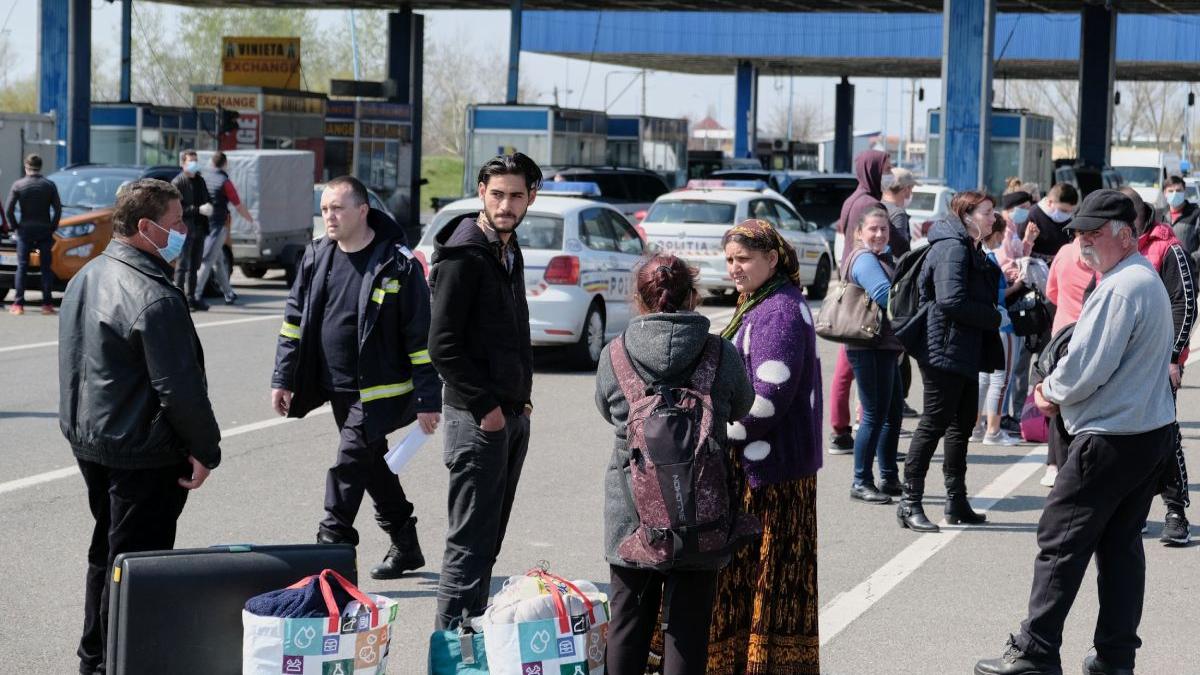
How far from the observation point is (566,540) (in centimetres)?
793

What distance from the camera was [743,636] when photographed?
17.9 feet

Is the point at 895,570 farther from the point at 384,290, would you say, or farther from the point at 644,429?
the point at 644,429

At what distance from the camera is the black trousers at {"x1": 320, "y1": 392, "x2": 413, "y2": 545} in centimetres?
674

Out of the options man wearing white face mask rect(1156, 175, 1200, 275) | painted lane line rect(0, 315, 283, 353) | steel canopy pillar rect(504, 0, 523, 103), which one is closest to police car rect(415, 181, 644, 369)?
A: painted lane line rect(0, 315, 283, 353)

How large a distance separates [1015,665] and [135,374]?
3366 mm

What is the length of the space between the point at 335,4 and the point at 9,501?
116ft

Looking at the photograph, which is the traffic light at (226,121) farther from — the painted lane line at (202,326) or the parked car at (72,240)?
the painted lane line at (202,326)

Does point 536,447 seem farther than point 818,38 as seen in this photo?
No

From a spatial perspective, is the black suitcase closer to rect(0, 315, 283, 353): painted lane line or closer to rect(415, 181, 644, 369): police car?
rect(415, 181, 644, 369): police car

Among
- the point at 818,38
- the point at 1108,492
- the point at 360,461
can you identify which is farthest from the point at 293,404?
the point at 818,38

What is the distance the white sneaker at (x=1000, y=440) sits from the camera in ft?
36.7

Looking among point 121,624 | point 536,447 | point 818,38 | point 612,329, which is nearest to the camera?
point 121,624

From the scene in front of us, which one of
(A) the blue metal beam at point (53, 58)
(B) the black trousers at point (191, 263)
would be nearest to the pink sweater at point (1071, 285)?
(B) the black trousers at point (191, 263)

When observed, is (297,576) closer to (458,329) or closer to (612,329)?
(458,329)
